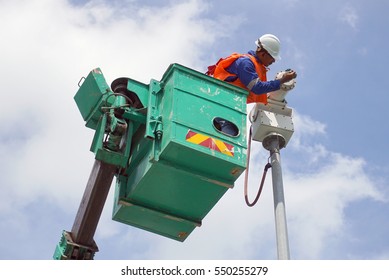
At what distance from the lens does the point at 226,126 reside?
690 cm

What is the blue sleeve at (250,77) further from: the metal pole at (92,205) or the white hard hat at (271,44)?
the metal pole at (92,205)

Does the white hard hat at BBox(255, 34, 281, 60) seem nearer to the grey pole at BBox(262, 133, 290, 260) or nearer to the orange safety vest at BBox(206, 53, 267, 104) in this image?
the orange safety vest at BBox(206, 53, 267, 104)

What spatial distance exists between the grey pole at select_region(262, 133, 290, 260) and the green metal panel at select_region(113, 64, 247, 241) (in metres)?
0.42

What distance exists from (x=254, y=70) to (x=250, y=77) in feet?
0.55

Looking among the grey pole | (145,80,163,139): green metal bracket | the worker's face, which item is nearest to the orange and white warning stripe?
(145,80,163,139): green metal bracket

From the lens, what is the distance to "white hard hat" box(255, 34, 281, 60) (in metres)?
8.22

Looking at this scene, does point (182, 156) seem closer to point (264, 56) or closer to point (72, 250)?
point (72, 250)

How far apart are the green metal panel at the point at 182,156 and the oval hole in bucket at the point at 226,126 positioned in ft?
0.10

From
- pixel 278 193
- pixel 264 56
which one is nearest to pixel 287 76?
pixel 264 56

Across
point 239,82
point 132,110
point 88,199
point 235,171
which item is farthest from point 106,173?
point 239,82

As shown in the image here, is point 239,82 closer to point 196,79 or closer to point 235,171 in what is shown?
point 196,79

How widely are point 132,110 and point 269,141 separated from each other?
156cm

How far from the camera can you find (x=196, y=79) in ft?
22.9

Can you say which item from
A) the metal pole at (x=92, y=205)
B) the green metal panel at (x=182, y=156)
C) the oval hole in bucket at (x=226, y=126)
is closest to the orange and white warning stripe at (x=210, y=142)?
the green metal panel at (x=182, y=156)
